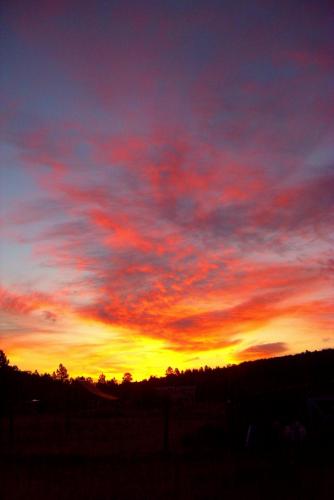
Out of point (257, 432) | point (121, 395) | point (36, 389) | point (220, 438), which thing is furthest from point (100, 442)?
point (121, 395)

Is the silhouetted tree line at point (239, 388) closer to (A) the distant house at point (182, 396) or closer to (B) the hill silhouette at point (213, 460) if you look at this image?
(B) the hill silhouette at point (213, 460)

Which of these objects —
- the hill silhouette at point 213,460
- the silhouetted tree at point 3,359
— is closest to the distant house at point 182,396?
the silhouetted tree at point 3,359

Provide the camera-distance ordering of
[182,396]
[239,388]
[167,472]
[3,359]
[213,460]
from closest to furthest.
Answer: [167,472]
[213,460]
[239,388]
[3,359]
[182,396]

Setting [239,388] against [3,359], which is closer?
[239,388]

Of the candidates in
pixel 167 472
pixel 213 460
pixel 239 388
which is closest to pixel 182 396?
pixel 239 388

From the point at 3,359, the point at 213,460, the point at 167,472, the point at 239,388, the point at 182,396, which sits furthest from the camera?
the point at 182,396

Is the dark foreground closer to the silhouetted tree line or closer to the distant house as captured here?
the silhouetted tree line

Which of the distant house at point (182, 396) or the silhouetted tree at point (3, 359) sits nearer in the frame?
the silhouetted tree at point (3, 359)

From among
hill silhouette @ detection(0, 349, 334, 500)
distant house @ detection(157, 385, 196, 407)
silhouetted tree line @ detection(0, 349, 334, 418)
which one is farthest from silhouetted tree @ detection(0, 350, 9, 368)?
hill silhouette @ detection(0, 349, 334, 500)

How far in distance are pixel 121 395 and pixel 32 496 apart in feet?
218

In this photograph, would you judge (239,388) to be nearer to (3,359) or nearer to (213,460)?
(213,460)

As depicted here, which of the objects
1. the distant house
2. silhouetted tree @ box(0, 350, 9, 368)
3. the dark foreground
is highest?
silhouetted tree @ box(0, 350, 9, 368)

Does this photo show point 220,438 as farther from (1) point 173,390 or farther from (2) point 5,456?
(1) point 173,390

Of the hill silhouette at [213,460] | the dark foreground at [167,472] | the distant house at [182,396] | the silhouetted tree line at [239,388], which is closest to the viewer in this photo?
the dark foreground at [167,472]
